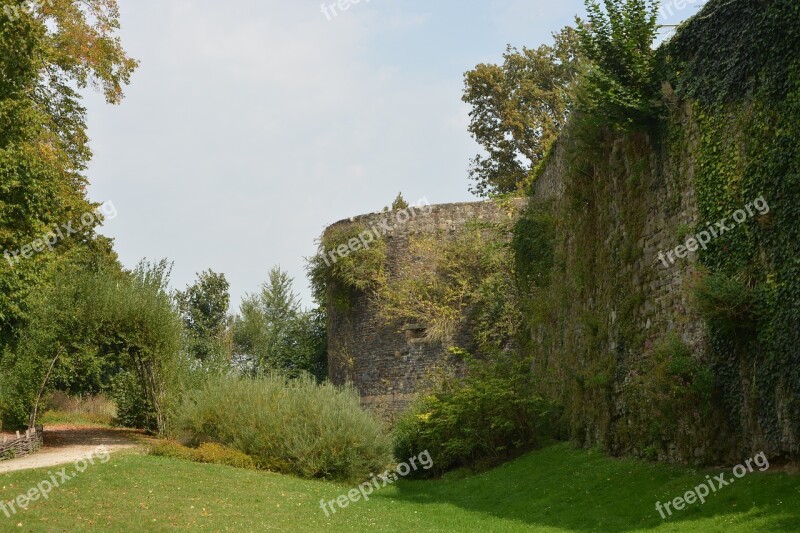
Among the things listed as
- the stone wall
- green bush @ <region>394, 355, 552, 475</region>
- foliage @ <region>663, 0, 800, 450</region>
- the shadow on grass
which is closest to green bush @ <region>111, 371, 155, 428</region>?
the stone wall

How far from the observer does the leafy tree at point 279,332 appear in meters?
33.0

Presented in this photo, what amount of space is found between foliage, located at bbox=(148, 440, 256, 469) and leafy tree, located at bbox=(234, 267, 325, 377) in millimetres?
14866

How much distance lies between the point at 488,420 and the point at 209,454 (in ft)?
17.1

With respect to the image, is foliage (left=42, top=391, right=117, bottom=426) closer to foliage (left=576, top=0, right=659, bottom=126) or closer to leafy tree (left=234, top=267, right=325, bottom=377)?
leafy tree (left=234, top=267, right=325, bottom=377)

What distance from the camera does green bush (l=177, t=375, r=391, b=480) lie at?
56.4ft

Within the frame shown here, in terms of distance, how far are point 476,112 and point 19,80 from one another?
1655 centimetres

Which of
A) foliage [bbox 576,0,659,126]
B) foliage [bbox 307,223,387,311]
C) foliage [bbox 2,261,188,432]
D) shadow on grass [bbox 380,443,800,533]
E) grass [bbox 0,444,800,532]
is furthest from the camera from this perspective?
foliage [bbox 307,223,387,311]

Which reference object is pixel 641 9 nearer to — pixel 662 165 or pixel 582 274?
pixel 662 165

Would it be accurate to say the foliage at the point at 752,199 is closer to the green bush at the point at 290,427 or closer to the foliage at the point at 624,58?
the foliage at the point at 624,58

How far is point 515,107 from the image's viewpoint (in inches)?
1186

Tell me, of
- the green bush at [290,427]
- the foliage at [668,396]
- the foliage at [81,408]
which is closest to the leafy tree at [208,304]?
the foliage at [81,408]

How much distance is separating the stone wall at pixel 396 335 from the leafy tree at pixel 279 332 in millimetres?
8046

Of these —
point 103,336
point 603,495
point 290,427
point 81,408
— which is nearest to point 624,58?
point 603,495

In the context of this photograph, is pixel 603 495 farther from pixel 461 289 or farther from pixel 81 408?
A: pixel 81 408
